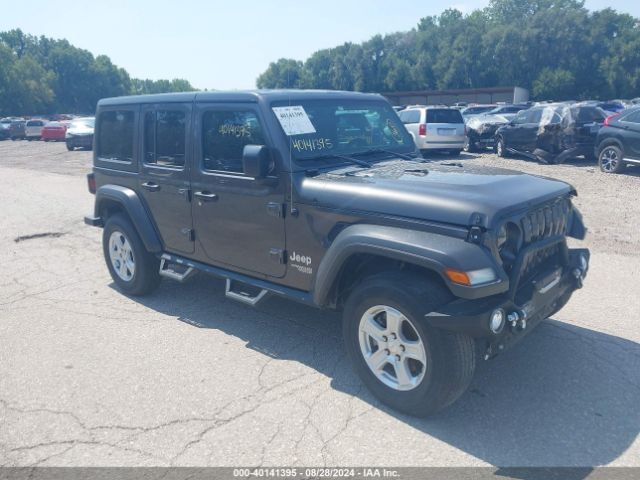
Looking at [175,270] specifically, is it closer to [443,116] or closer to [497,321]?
[497,321]

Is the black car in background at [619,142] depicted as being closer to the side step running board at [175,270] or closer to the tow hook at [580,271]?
the tow hook at [580,271]

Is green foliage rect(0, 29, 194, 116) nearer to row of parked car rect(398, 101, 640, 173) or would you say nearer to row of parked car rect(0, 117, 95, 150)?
row of parked car rect(0, 117, 95, 150)

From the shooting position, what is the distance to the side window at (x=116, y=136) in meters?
5.59

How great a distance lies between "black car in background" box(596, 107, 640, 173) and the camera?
41.4 ft

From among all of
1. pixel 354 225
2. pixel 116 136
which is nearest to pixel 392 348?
pixel 354 225

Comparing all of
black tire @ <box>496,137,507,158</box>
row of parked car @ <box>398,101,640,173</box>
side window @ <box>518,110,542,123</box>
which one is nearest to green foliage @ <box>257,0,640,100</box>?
row of parked car @ <box>398,101,640,173</box>

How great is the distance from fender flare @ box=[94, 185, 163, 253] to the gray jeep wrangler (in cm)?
1

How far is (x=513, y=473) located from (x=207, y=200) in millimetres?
3016

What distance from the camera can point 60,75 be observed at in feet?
343

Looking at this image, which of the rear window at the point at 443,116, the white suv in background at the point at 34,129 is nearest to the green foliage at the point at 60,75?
the white suv in background at the point at 34,129

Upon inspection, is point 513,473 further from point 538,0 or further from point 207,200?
point 538,0

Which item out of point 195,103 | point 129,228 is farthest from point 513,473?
point 129,228

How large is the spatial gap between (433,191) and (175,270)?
296 centimetres

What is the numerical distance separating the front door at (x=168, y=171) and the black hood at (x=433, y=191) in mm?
1399
